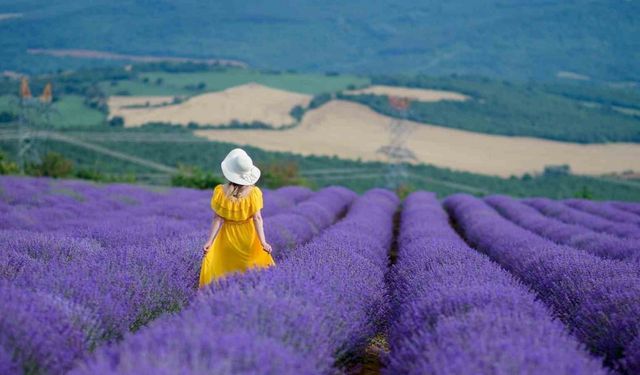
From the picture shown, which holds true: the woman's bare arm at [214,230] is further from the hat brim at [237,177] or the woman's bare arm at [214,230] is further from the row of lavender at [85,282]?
the hat brim at [237,177]

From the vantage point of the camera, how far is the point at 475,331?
10.8ft

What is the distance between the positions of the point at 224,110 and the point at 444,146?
62.6 ft

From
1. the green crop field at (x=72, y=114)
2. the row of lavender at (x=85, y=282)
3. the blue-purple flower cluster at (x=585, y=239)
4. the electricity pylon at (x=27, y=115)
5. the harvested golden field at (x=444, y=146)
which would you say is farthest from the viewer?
the green crop field at (x=72, y=114)

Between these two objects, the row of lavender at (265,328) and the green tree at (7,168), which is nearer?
the row of lavender at (265,328)

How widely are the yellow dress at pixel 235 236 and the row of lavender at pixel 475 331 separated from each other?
47.9 inches

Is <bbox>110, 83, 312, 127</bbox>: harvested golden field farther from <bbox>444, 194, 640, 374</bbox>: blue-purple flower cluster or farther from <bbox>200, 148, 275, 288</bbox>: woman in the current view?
<bbox>200, 148, 275, 288</bbox>: woman

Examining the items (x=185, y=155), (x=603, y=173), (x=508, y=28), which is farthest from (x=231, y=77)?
(x=508, y=28)

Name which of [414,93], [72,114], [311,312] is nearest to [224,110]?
[72,114]

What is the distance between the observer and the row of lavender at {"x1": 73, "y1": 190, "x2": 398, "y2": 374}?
2617 mm

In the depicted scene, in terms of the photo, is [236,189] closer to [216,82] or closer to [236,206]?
[236,206]

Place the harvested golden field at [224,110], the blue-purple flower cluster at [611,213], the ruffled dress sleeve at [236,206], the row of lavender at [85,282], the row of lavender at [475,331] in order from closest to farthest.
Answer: the row of lavender at [475,331], the row of lavender at [85,282], the ruffled dress sleeve at [236,206], the blue-purple flower cluster at [611,213], the harvested golden field at [224,110]

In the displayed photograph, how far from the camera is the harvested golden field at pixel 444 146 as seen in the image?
4659 centimetres

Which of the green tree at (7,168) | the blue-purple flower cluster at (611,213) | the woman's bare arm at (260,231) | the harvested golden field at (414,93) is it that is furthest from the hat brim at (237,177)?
the harvested golden field at (414,93)

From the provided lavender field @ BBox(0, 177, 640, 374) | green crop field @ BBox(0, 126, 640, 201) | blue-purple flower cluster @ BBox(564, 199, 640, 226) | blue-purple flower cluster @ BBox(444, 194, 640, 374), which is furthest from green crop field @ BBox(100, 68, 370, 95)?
lavender field @ BBox(0, 177, 640, 374)
